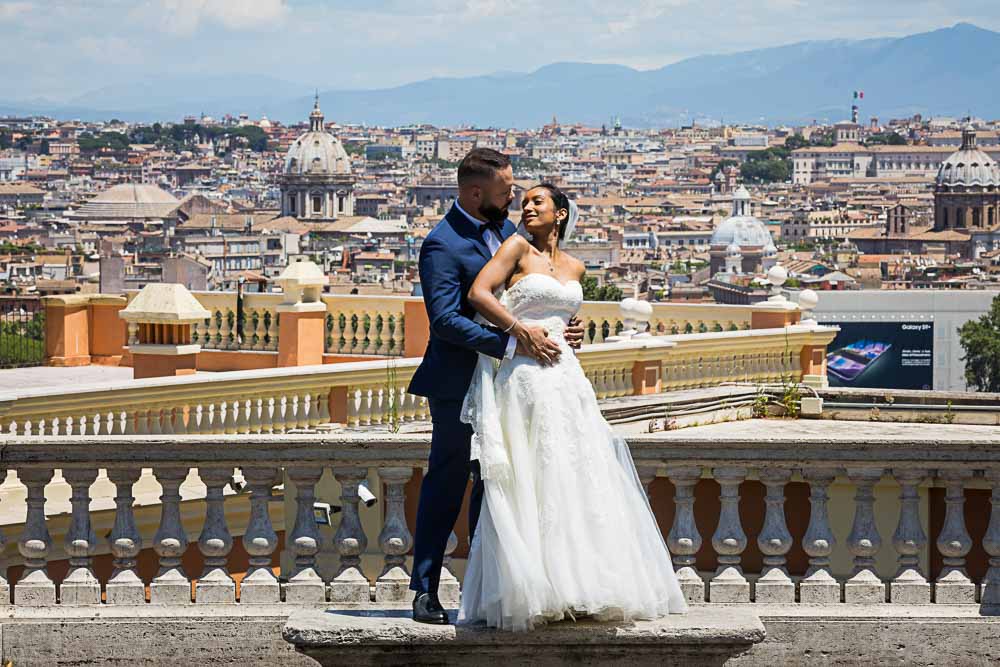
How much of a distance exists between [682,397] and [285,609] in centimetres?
670

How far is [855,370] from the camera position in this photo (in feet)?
107

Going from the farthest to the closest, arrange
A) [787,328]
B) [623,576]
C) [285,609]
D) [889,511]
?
1. [787,328]
2. [889,511]
3. [285,609]
4. [623,576]

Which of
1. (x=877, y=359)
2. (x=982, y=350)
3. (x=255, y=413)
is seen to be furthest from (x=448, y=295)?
(x=982, y=350)

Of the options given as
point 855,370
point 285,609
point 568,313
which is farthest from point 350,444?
point 855,370

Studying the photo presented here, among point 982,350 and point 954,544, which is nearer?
point 954,544

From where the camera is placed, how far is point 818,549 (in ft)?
18.9

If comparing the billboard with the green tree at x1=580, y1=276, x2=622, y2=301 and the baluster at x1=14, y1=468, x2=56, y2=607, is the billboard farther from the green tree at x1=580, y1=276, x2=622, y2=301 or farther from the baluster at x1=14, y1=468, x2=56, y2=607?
the baluster at x1=14, y1=468, x2=56, y2=607

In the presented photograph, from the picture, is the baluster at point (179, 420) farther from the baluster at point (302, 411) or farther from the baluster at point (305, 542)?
the baluster at point (305, 542)

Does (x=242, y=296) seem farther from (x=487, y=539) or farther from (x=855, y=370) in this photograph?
(x=855, y=370)

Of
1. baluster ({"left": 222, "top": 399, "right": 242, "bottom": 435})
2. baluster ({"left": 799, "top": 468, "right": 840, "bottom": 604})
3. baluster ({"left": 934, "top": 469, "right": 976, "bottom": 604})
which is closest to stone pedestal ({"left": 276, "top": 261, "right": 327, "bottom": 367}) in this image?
baluster ({"left": 222, "top": 399, "right": 242, "bottom": 435})

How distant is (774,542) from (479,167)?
1.36 m

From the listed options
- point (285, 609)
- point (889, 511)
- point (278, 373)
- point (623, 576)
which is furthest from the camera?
point (278, 373)

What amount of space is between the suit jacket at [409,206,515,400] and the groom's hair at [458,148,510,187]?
0.11m

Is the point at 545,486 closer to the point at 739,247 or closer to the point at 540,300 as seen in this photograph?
the point at 540,300
